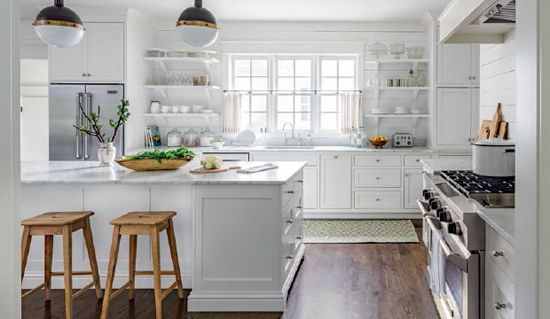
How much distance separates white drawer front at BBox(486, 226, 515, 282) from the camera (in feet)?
5.16

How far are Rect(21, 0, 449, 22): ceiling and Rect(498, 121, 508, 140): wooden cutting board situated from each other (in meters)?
2.32

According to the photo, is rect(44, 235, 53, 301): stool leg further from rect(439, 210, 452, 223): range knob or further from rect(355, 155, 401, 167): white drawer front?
rect(355, 155, 401, 167): white drawer front

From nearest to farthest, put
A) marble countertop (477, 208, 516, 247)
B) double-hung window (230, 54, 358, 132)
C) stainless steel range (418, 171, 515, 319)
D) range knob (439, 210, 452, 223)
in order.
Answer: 1. marble countertop (477, 208, 516, 247)
2. stainless steel range (418, 171, 515, 319)
3. range knob (439, 210, 452, 223)
4. double-hung window (230, 54, 358, 132)

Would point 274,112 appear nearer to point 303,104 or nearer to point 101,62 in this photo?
point 303,104

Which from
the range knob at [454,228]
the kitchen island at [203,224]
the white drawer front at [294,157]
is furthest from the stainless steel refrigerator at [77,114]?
the range knob at [454,228]

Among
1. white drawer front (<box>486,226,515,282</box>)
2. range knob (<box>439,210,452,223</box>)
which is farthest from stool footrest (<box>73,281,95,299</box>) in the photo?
white drawer front (<box>486,226,515,282</box>)

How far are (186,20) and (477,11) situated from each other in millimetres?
1825

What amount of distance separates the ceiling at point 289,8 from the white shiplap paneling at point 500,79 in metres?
1.73

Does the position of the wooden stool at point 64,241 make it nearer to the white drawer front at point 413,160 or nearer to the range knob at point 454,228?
the range knob at point 454,228

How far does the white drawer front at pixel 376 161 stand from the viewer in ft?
19.7

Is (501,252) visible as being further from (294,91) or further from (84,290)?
(294,91)

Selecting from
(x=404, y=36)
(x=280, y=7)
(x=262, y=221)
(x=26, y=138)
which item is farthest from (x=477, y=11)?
(x=26, y=138)

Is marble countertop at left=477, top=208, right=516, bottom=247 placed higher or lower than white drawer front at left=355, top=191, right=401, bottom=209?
higher

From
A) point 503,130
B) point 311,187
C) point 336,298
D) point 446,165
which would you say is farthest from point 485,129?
point 311,187
